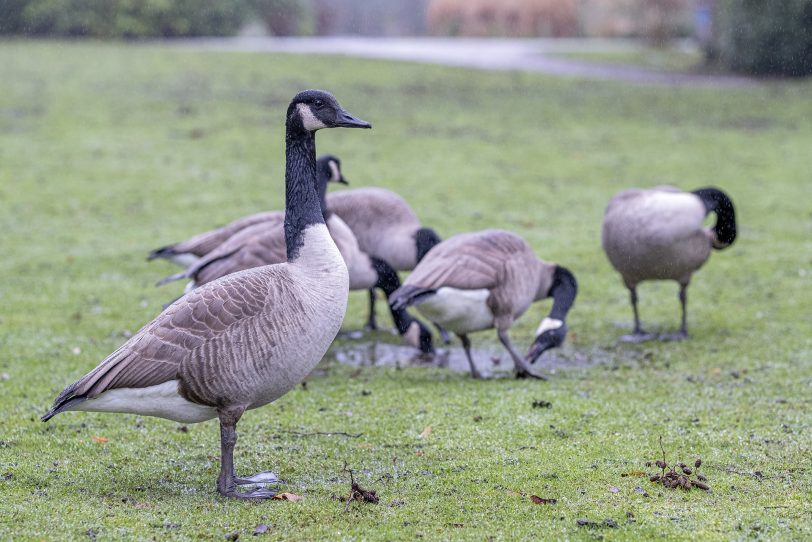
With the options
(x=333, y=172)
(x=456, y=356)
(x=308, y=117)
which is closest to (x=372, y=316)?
(x=456, y=356)

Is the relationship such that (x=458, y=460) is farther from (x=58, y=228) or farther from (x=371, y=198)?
(x=58, y=228)

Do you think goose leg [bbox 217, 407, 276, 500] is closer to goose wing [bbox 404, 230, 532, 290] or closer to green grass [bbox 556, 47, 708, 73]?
goose wing [bbox 404, 230, 532, 290]

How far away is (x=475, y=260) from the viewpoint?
845 centimetres

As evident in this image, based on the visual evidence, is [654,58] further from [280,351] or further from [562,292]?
[280,351]

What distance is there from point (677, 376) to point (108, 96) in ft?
65.2

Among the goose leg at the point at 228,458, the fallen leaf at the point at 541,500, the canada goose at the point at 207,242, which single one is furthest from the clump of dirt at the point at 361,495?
the canada goose at the point at 207,242

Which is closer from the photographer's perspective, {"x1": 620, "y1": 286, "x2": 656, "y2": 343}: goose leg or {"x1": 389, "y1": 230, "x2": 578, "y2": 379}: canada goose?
{"x1": 389, "y1": 230, "x2": 578, "y2": 379}: canada goose

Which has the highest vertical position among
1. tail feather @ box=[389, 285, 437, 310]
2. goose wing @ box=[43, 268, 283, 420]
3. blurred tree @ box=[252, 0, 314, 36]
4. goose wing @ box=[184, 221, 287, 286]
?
blurred tree @ box=[252, 0, 314, 36]

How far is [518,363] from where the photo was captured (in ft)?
28.5

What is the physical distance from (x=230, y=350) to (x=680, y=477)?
285 centimetres

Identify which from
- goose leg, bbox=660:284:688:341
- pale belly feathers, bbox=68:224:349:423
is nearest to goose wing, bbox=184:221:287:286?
pale belly feathers, bbox=68:224:349:423

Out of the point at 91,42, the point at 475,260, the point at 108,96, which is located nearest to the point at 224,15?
the point at 91,42

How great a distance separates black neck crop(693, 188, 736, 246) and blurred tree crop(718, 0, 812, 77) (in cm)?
2030

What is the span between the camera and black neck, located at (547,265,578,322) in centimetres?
881
